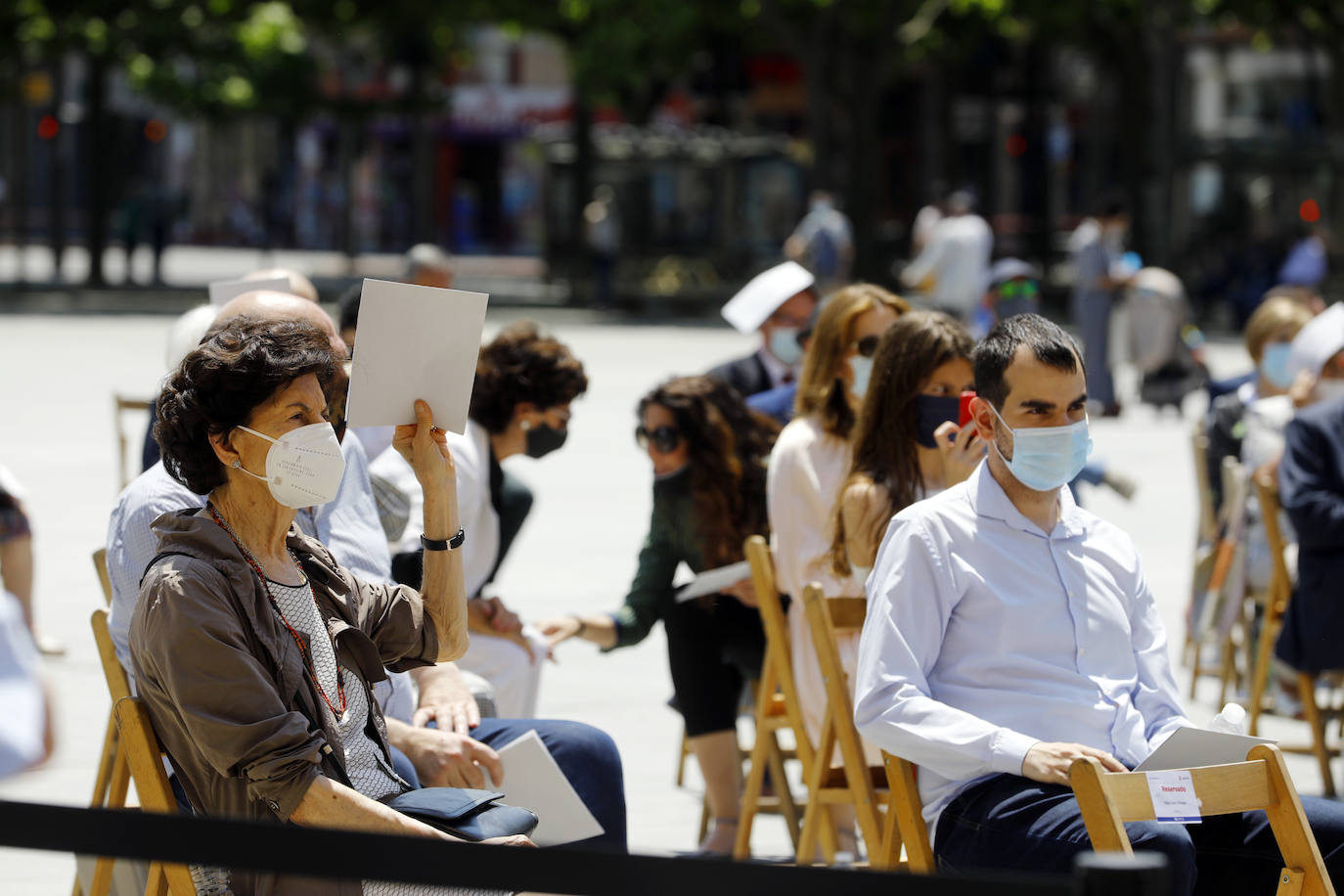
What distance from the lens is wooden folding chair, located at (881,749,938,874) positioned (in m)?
3.63

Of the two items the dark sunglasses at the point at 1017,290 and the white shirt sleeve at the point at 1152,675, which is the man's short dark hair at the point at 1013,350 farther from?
the dark sunglasses at the point at 1017,290

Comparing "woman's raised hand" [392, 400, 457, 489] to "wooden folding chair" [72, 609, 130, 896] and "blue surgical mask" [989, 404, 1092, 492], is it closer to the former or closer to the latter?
"wooden folding chair" [72, 609, 130, 896]

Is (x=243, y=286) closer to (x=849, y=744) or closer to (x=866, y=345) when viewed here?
(x=866, y=345)

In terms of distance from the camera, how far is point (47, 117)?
3431 cm

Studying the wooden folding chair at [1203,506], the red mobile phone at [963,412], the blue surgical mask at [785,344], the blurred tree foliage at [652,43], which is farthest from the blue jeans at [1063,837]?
the blurred tree foliage at [652,43]

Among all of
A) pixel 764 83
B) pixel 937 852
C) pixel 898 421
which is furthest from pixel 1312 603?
pixel 764 83

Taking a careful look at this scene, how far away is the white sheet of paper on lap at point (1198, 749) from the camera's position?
133 inches

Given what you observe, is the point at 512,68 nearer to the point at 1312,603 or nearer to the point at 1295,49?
the point at 1295,49

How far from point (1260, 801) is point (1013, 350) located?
101 cm

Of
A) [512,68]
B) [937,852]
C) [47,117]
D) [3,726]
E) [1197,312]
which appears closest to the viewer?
[3,726]

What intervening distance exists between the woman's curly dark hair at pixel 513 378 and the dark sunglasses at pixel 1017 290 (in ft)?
32.2

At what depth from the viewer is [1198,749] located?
3.41 metres

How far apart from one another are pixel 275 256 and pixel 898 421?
1712 inches

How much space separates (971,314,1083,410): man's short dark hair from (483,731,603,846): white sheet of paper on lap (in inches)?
46.7
